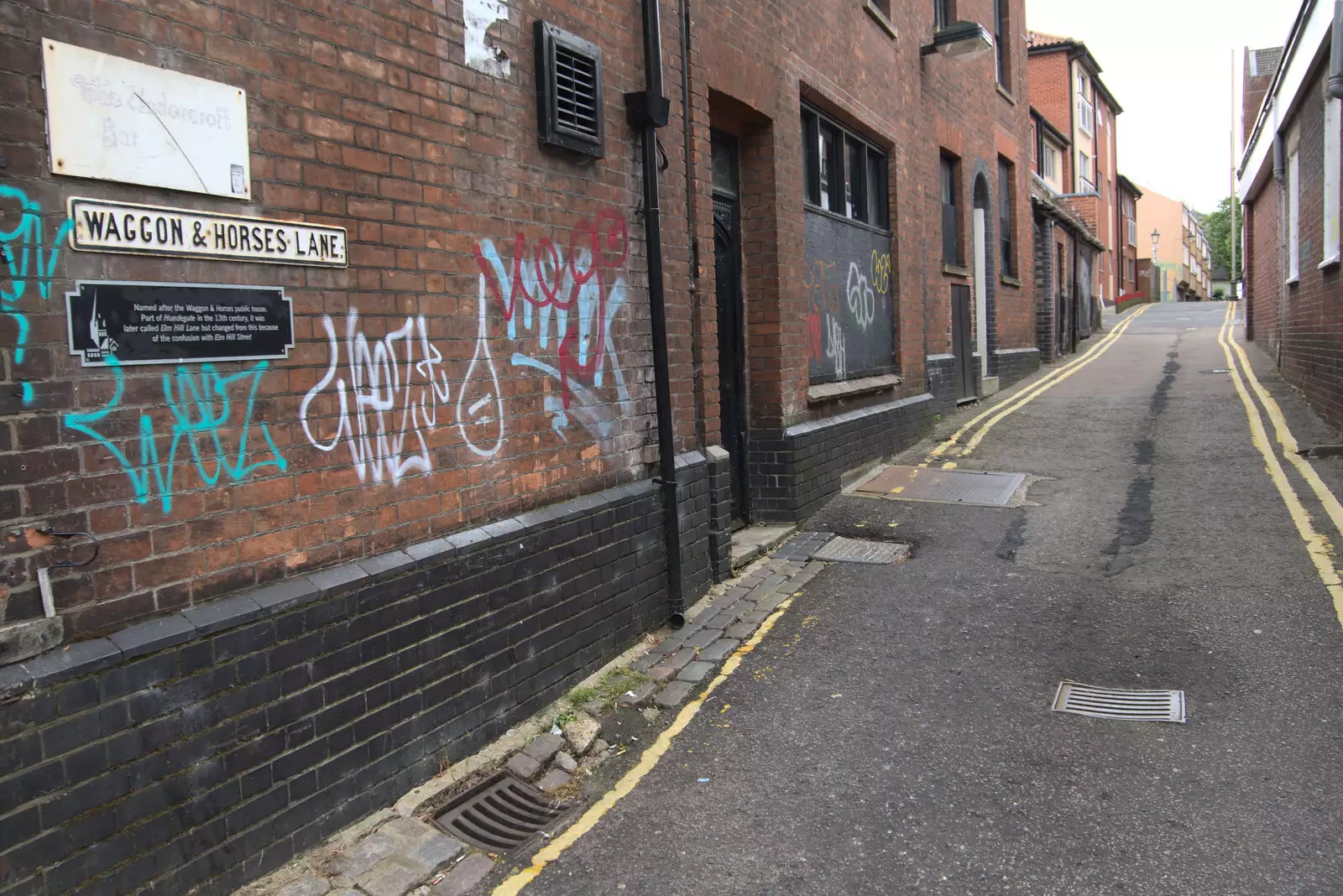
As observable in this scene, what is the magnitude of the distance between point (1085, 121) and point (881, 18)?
3186 centimetres

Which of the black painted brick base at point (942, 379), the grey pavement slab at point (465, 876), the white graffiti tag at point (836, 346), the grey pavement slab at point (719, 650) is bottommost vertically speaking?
the grey pavement slab at point (465, 876)

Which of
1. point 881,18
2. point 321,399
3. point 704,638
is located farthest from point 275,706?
point 881,18

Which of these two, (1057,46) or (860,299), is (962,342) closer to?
(860,299)

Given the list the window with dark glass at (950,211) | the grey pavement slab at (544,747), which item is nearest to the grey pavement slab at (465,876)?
the grey pavement slab at (544,747)

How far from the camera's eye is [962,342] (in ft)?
47.1

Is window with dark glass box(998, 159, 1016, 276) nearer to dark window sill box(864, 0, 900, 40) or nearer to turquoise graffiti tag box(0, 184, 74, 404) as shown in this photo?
dark window sill box(864, 0, 900, 40)

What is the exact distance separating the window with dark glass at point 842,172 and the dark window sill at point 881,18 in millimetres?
1353

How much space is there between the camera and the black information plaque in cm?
292

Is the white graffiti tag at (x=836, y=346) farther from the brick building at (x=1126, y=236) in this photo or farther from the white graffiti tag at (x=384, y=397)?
the brick building at (x=1126, y=236)

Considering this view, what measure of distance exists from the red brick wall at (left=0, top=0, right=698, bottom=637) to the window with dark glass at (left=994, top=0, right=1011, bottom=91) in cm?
1363

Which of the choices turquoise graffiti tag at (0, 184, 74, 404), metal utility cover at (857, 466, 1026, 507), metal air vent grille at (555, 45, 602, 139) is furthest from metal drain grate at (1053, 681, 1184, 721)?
turquoise graffiti tag at (0, 184, 74, 404)

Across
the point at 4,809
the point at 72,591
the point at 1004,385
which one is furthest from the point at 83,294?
the point at 1004,385

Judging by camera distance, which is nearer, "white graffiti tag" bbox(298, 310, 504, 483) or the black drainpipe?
"white graffiti tag" bbox(298, 310, 504, 483)

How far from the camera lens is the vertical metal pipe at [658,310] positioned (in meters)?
5.83
